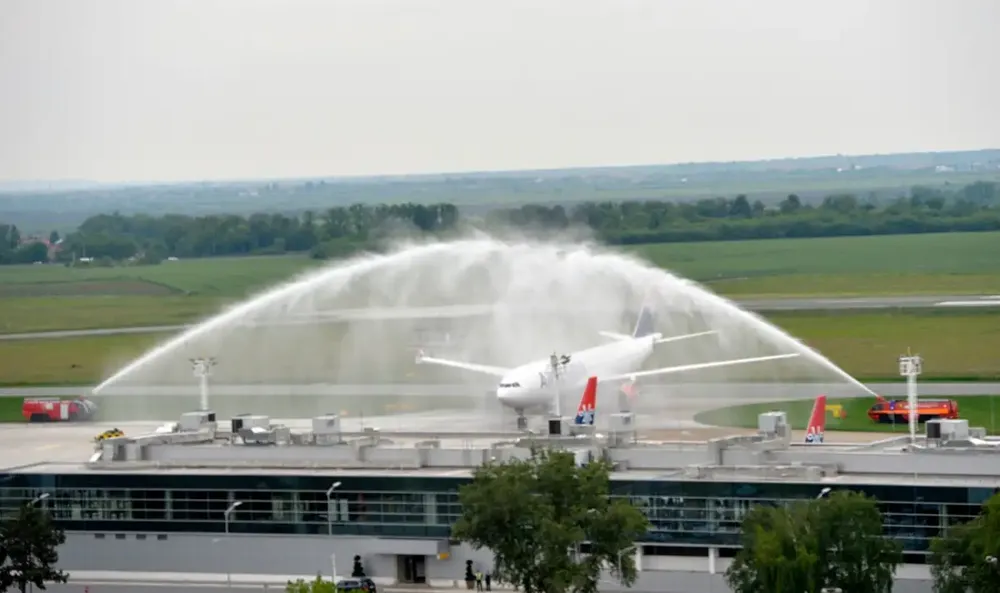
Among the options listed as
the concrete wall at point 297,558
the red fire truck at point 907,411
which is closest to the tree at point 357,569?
the concrete wall at point 297,558

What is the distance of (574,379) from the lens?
11706cm

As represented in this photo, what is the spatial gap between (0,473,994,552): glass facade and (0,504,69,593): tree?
585 cm

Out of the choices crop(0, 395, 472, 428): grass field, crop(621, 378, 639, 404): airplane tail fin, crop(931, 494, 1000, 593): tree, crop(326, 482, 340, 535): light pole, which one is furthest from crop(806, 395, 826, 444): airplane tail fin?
crop(0, 395, 472, 428): grass field

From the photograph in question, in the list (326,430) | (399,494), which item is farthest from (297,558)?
(326,430)

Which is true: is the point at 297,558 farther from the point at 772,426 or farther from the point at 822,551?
the point at 822,551

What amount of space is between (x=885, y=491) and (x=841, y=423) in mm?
47150

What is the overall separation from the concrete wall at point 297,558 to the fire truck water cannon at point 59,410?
5505 centimetres

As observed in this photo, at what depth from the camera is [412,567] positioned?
246ft

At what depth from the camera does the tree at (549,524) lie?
A: 2499 inches

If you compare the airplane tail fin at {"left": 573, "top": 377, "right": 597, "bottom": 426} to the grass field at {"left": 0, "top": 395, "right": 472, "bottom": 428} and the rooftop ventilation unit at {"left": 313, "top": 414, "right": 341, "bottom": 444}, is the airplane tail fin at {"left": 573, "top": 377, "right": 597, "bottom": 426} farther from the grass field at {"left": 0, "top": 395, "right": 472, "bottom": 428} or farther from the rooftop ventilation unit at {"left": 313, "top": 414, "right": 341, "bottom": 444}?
the grass field at {"left": 0, "top": 395, "right": 472, "bottom": 428}

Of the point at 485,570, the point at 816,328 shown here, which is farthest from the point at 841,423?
the point at 816,328

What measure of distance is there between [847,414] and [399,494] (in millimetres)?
49392

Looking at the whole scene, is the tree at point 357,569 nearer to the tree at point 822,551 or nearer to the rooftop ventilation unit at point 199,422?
the rooftop ventilation unit at point 199,422

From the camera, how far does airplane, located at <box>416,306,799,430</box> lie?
111312mm
